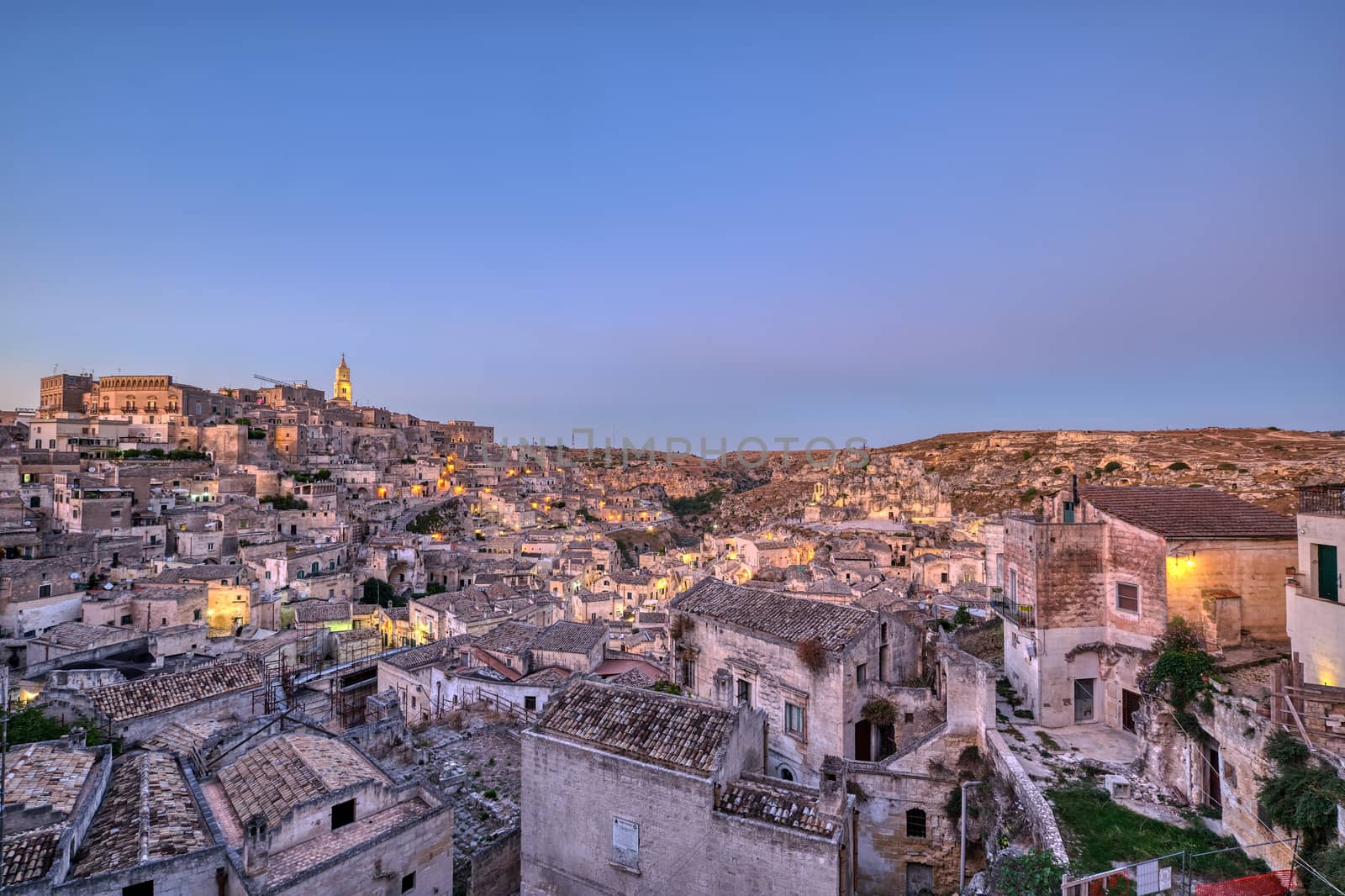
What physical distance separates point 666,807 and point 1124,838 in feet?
23.3

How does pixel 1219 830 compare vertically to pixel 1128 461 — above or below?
below

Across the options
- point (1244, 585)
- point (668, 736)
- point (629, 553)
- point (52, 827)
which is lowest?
point (629, 553)

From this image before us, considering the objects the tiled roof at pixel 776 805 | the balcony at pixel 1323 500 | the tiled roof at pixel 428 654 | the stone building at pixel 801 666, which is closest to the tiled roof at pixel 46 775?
the tiled roof at pixel 428 654

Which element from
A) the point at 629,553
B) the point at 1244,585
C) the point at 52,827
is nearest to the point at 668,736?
the point at 52,827

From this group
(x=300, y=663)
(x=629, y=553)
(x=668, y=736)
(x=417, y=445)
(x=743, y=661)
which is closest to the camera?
(x=668, y=736)

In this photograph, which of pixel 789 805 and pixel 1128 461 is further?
pixel 1128 461

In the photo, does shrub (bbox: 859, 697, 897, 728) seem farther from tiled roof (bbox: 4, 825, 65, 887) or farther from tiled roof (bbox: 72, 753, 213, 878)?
tiled roof (bbox: 4, 825, 65, 887)

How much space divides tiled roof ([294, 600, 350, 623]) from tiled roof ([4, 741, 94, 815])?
2038 cm

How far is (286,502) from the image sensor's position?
56062 mm

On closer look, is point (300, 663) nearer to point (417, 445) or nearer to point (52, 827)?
point (52, 827)

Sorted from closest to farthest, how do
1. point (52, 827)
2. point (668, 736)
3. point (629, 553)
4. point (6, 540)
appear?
point (52, 827) → point (668, 736) → point (6, 540) → point (629, 553)

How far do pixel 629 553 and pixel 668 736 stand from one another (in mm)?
63535

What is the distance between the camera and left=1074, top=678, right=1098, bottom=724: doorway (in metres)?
15.0

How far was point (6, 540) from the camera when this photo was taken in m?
33.5
